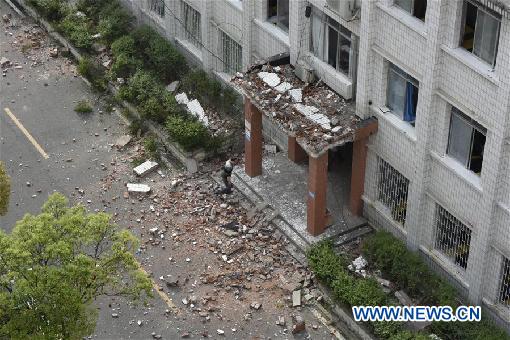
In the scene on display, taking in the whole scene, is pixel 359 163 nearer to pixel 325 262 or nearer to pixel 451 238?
pixel 325 262

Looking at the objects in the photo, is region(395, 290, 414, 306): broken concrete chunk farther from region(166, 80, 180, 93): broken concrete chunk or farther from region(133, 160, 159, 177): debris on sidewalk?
region(166, 80, 180, 93): broken concrete chunk

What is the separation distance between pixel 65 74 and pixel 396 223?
15672mm

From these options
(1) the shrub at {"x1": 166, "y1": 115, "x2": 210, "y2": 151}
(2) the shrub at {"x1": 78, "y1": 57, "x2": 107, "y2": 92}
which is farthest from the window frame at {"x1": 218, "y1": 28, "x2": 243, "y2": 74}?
(2) the shrub at {"x1": 78, "y1": 57, "x2": 107, "y2": 92}

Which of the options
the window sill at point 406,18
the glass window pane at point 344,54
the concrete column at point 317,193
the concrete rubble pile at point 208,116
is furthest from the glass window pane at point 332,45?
the concrete rubble pile at point 208,116

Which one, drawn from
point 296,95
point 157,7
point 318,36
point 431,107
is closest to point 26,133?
point 157,7

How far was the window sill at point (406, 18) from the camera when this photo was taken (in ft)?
77.8

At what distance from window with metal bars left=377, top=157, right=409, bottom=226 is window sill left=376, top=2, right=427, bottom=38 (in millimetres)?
4721

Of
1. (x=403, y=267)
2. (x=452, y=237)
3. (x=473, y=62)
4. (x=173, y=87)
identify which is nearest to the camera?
(x=473, y=62)

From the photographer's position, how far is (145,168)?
31.6 meters

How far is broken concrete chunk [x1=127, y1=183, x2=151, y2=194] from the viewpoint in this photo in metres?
30.7

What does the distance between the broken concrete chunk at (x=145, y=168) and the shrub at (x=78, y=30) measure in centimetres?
754

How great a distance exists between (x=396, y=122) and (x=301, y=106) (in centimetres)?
301

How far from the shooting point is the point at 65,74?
121 ft

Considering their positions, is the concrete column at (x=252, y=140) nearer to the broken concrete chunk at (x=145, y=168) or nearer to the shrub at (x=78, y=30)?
the broken concrete chunk at (x=145, y=168)
